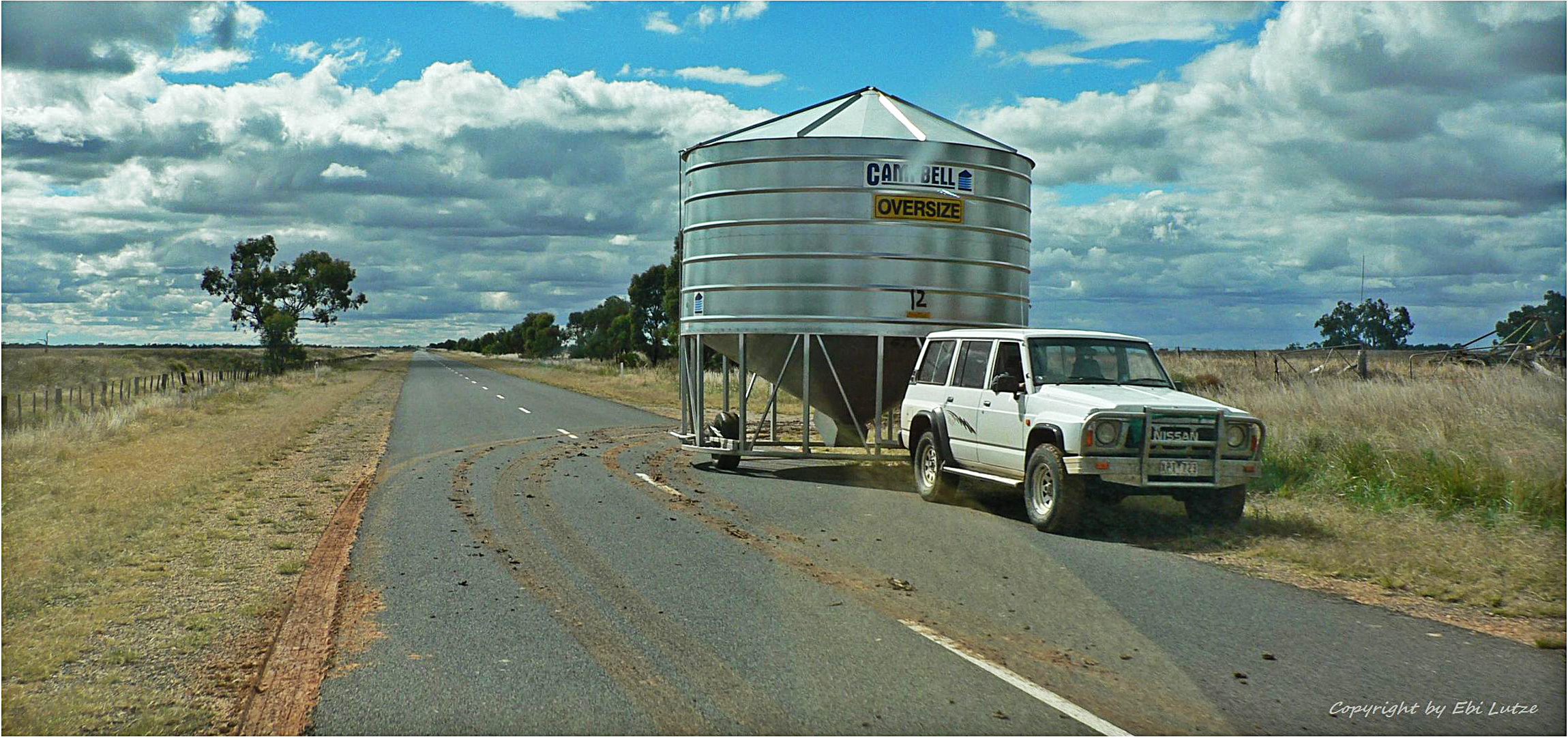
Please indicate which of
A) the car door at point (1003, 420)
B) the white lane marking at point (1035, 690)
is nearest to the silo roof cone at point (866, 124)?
the car door at point (1003, 420)

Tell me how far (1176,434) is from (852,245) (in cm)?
620

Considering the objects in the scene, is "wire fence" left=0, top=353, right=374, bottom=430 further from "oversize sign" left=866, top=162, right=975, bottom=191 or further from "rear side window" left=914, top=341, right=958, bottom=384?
"rear side window" left=914, top=341, right=958, bottom=384

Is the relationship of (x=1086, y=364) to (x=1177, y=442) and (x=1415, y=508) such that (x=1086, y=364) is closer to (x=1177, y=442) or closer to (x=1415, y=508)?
→ (x=1177, y=442)

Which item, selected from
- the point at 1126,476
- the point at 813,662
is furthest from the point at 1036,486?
the point at 813,662

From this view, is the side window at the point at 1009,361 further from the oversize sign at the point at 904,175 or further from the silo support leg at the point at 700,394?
the silo support leg at the point at 700,394

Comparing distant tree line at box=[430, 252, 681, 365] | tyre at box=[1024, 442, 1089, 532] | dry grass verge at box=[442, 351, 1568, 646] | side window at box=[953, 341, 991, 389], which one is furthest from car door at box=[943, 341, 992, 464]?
distant tree line at box=[430, 252, 681, 365]

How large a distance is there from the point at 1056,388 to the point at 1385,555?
3.21 meters

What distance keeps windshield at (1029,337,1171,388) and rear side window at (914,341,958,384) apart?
158 cm

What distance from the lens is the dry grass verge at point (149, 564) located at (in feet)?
17.9

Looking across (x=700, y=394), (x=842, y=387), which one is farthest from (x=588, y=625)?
(x=700, y=394)

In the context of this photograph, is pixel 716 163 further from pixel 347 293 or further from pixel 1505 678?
pixel 347 293

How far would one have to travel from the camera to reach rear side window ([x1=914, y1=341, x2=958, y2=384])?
13.3 m

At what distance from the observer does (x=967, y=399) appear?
1230 cm

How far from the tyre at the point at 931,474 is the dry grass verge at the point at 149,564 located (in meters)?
6.37
